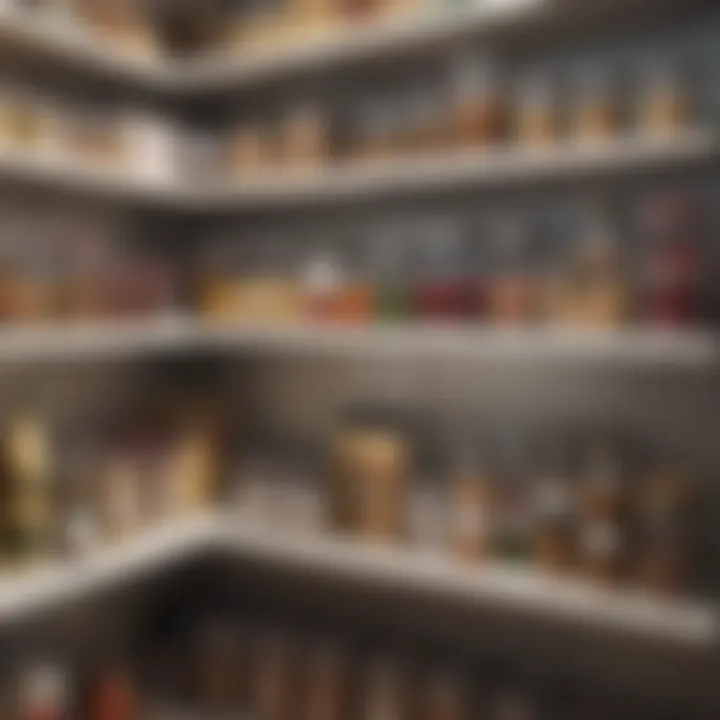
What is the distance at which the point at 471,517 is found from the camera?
59.5 inches

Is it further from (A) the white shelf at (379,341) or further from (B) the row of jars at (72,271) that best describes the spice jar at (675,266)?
(B) the row of jars at (72,271)

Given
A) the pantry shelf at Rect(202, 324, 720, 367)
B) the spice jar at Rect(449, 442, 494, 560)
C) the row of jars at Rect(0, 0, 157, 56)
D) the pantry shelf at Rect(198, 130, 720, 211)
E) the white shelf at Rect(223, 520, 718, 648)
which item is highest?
the row of jars at Rect(0, 0, 157, 56)

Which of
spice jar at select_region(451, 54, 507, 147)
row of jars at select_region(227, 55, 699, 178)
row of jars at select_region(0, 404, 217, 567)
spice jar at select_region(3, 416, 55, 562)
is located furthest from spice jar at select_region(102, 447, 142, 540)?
spice jar at select_region(451, 54, 507, 147)

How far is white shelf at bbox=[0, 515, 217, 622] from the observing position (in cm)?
140

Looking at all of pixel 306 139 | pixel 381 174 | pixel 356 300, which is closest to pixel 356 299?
pixel 356 300

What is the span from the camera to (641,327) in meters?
1.39

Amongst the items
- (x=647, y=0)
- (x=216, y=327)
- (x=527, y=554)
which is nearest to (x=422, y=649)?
(x=527, y=554)

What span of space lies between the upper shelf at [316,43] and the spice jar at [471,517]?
0.85 meters

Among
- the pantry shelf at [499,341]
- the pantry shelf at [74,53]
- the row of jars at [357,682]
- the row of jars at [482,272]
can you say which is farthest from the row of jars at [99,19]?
the row of jars at [357,682]

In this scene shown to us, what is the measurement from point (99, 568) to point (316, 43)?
1.14 metres

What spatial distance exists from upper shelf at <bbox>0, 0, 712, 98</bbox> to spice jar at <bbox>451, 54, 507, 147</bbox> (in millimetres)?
78

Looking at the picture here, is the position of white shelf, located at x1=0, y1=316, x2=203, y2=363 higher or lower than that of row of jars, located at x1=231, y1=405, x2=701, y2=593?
higher

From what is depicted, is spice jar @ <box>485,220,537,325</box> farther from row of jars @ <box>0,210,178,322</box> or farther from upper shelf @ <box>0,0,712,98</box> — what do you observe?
row of jars @ <box>0,210,178,322</box>

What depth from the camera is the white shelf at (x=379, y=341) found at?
4.48ft
